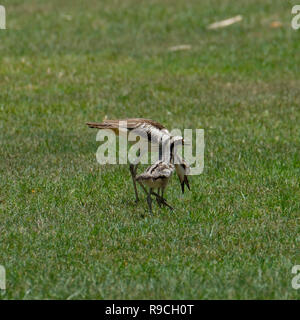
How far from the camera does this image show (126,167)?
10.4 meters

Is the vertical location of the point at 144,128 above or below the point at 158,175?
above

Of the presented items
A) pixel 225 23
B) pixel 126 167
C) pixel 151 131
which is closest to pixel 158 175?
pixel 151 131

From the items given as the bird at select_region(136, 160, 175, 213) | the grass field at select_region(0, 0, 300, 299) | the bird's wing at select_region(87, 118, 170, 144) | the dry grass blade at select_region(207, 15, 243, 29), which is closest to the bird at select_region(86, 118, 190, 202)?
the bird's wing at select_region(87, 118, 170, 144)

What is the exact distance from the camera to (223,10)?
21344mm

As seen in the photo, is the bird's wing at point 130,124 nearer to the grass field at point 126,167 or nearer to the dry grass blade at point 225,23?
the grass field at point 126,167

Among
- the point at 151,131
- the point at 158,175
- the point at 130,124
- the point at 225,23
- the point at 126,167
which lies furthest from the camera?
the point at 225,23

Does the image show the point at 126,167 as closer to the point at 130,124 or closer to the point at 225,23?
the point at 130,124

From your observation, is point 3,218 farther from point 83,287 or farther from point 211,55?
point 211,55

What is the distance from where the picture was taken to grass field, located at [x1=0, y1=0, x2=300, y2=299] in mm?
6914

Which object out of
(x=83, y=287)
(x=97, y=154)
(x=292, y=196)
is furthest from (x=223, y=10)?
(x=83, y=287)

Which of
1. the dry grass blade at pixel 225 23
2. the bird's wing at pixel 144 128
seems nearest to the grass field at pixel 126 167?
the dry grass blade at pixel 225 23

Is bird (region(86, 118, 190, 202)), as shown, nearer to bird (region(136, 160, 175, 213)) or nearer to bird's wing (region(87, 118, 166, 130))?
bird's wing (region(87, 118, 166, 130))

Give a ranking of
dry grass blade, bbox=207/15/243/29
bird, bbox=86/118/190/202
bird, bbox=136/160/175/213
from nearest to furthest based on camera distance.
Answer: bird, bbox=136/160/175/213 < bird, bbox=86/118/190/202 < dry grass blade, bbox=207/15/243/29

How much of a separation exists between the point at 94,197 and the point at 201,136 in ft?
10.8
